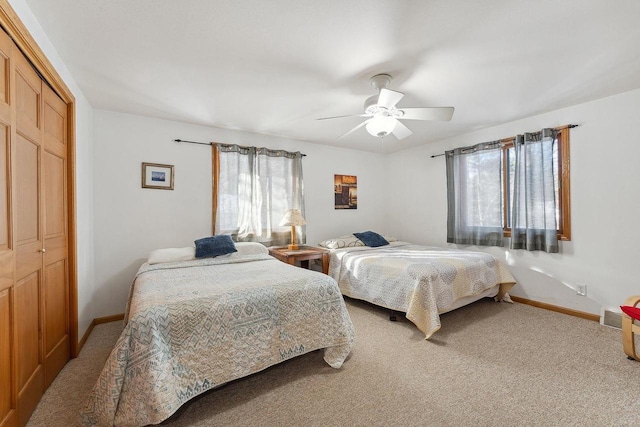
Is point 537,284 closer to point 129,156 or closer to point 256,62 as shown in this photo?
point 256,62

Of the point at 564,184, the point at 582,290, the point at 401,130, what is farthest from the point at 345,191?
the point at 582,290

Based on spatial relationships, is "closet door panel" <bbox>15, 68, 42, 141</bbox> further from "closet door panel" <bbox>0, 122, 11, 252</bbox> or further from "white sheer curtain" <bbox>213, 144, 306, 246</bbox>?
"white sheer curtain" <bbox>213, 144, 306, 246</bbox>

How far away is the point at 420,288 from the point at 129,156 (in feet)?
11.6

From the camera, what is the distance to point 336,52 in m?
2.03

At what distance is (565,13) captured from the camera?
5.43ft

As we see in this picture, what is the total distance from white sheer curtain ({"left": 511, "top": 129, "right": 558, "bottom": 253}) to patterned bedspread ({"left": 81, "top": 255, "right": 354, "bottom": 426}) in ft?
8.85

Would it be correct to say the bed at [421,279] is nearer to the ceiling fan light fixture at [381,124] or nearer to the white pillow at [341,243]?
the white pillow at [341,243]

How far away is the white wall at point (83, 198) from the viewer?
97.4 inches

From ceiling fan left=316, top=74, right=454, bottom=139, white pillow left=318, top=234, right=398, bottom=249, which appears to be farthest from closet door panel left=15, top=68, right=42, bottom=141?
white pillow left=318, top=234, right=398, bottom=249

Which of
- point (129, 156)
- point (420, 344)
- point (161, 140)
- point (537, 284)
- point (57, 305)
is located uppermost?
point (161, 140)

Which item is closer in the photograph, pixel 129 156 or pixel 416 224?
pixel 129 156

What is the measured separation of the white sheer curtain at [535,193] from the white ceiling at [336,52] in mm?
415

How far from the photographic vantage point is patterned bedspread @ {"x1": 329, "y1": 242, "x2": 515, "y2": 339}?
2.70 meters

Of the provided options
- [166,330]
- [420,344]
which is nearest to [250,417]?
[166,330]
